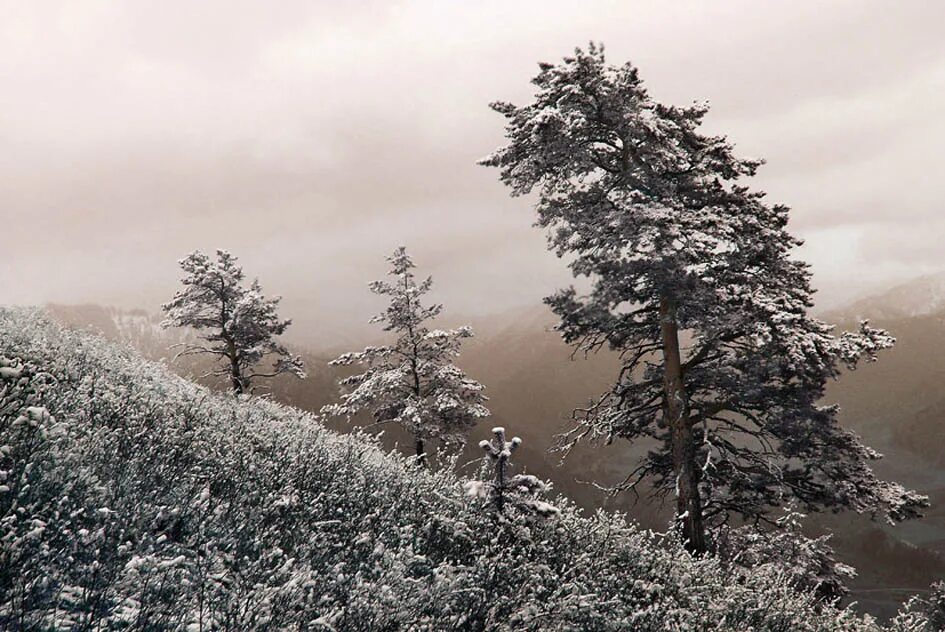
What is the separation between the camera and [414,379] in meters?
23.5

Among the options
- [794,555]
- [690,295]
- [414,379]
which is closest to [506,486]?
[690,295]

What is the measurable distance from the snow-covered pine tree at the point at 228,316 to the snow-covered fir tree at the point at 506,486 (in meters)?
21.7

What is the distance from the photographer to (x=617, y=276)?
36.6 ft

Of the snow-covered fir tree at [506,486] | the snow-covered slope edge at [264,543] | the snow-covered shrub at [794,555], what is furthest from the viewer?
the snow-covered shrub at [794,555]

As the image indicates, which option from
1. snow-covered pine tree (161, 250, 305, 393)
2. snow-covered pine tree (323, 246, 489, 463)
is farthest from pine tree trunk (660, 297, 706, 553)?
snow-covered pine tree (161, 250, 305, 393)

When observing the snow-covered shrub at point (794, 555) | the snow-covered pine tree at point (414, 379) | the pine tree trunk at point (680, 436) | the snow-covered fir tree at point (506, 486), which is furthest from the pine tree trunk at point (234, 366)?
the snow-covered fir tree at point (506, 486)

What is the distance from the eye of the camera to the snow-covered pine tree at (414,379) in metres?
21.9

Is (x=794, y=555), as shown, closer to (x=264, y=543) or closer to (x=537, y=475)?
(x=537, y=475)

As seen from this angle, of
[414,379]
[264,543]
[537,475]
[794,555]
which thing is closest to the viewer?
[264,543]

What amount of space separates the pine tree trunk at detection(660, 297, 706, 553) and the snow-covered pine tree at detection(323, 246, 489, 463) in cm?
1119

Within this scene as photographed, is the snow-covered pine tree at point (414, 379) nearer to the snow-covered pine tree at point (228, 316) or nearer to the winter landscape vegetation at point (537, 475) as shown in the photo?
the winter landscape vegetation at point (537, 475)

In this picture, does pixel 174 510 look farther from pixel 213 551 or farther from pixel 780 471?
pixel 780 471

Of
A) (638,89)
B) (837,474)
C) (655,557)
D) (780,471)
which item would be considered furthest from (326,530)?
(837,474)

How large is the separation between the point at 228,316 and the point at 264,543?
2363cm
